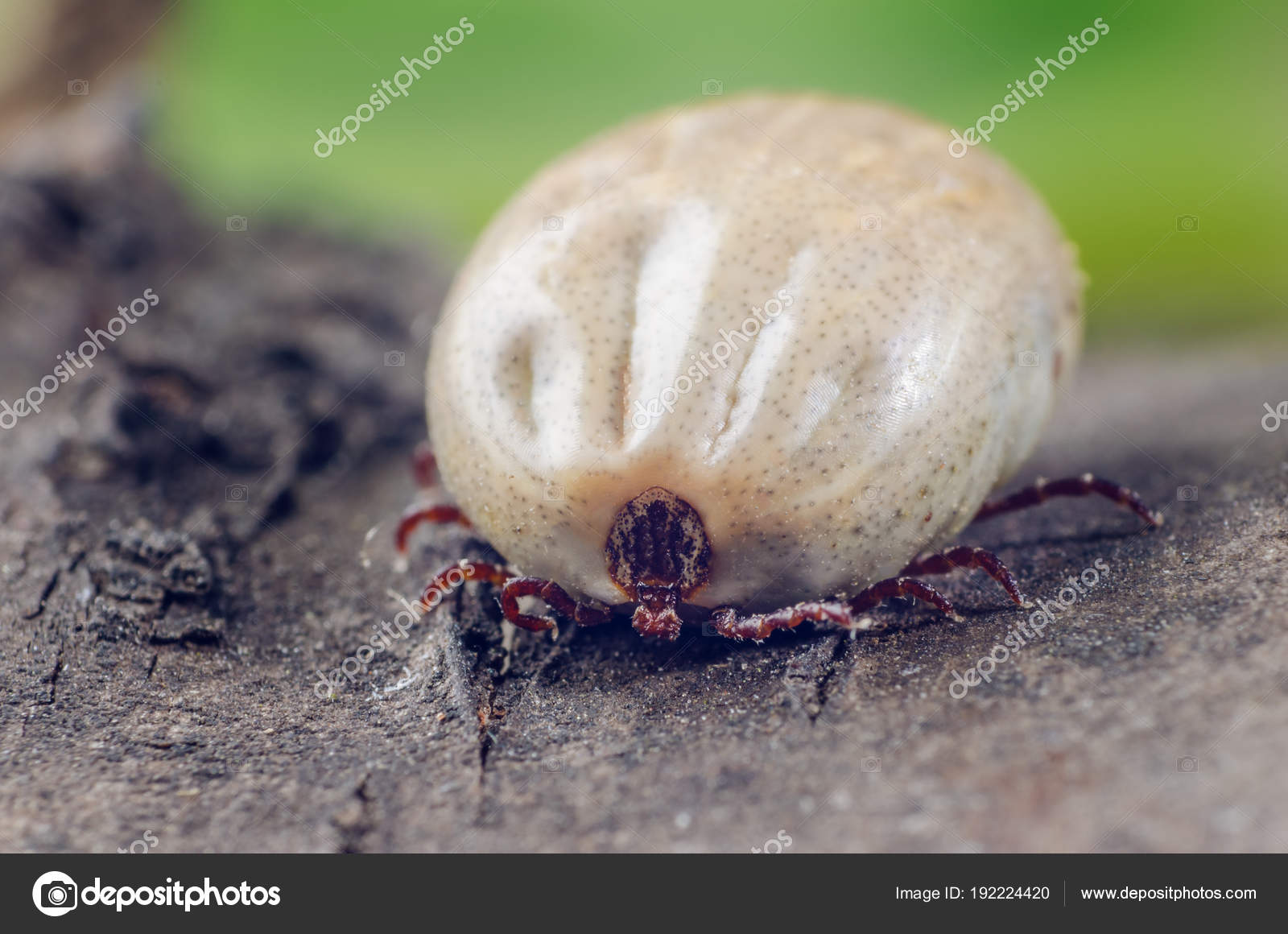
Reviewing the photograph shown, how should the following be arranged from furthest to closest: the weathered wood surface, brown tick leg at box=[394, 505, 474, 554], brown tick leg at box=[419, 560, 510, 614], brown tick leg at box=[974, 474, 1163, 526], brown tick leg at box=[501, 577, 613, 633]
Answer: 1. brown tick leg at box=[394, 505, 474, 554]
2. brown tick leg at box=[974, 474, 1163, 526]
3. brown tick leg at box=[419, 560, 510, 614]
4. brown tick leg at box=[501, 577, 613, 633]
5. the weathered wood surface

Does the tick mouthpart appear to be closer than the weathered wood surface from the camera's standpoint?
No

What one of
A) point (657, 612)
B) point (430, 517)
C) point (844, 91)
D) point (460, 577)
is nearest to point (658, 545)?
point (657, 612)

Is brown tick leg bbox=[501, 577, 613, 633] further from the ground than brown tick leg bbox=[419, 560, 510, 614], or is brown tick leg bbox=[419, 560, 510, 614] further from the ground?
brown tick leg bbox=[419, 560, 510, 614]

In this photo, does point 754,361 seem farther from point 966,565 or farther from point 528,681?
point 528,681

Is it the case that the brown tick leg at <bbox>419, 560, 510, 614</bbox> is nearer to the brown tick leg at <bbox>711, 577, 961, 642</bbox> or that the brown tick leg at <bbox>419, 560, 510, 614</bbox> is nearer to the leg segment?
the leg segment

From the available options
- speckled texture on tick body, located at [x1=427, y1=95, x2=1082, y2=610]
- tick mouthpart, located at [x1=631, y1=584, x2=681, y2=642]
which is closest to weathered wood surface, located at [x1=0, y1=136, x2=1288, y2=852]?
tick mouthpart, located at [x1=631, y1=584, x2=681, y2=642]

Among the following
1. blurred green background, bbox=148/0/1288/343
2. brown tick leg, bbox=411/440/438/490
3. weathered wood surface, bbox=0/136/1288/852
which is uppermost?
blurred green background, bbox=148/0/1288/343
